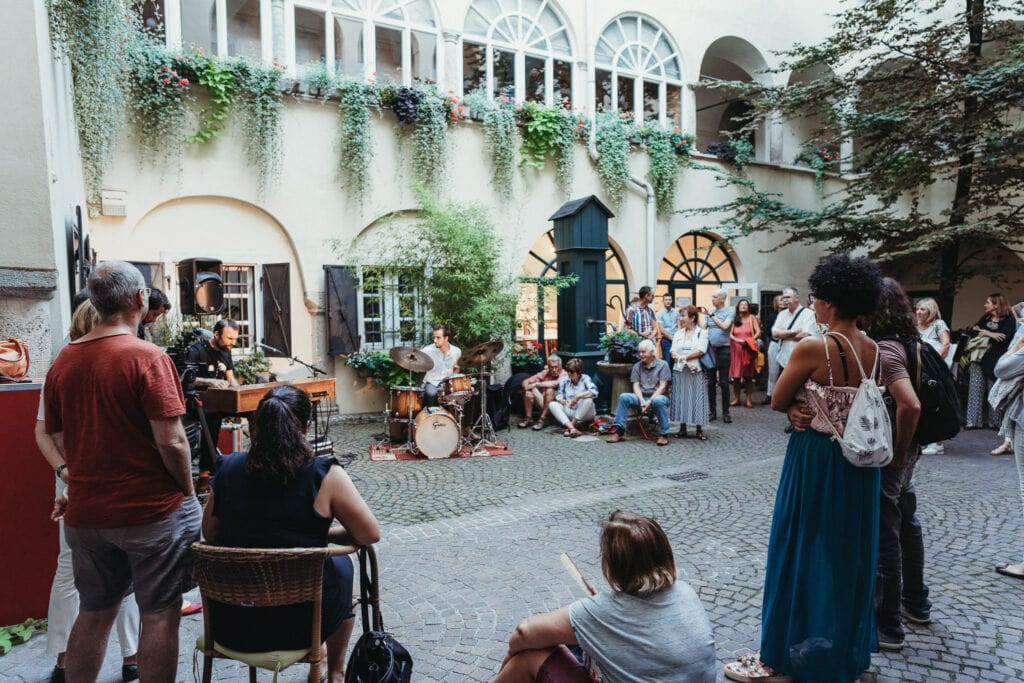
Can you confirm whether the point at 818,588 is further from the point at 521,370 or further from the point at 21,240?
the point at 521,370

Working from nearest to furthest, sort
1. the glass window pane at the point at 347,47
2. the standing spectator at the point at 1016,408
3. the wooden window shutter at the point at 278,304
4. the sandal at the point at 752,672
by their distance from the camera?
the sandal at the point at 752,672 → the standing spectator at the point at 1016,408 → the wooden window shutter at the point at 278,304 → the glass window pane at the point at 347,47

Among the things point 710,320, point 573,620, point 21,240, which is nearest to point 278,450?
point 573,620

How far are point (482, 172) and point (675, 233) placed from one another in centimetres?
465

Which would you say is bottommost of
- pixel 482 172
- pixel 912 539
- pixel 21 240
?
pixel 912 539

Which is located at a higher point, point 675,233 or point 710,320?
point 675,233

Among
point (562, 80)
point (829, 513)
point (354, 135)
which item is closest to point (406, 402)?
point (354, 135)

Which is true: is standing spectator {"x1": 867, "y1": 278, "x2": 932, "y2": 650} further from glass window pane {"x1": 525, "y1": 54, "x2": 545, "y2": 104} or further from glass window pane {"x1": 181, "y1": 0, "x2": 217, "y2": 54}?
glass window pane {"x1": 525, "y1": 54, "x2": 545, "y2": 104}

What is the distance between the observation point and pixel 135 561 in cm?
259

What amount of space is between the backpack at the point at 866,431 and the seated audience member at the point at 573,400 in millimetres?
6699

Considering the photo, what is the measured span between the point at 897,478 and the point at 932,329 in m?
6.14

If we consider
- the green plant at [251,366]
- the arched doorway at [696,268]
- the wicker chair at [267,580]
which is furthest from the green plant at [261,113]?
the wicker chair at [267,580]

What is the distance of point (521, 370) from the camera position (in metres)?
11.7

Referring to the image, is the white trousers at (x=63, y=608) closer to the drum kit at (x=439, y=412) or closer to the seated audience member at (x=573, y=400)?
the drum kit at (x=439, y=412)

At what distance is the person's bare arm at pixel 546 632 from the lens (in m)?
2.24
